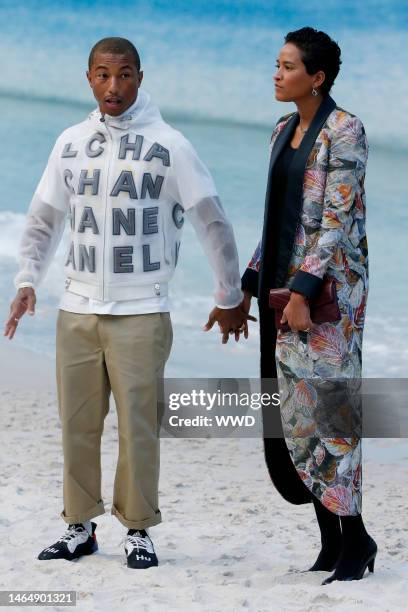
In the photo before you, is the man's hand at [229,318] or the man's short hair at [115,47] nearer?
the man's short hair at [115,47]

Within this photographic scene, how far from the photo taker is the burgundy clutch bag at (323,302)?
364 centimetres

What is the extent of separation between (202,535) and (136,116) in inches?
64.0

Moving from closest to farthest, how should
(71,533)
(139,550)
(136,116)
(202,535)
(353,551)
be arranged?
(353,551) → (136,116) → (139,550) → (71,533) → (202,535)

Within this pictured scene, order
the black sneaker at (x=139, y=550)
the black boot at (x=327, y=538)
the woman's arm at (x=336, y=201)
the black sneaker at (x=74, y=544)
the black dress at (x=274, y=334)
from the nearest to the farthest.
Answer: the woman's arm at (x=336, y=201)
the black dress at (x=274, y=334)
the black boot at (x=327, y=538)
the black sneaker at (x=139, y=550)
the black sneaker at (x=74, y=544)

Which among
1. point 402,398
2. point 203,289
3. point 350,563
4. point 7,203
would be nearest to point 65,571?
point 350,563

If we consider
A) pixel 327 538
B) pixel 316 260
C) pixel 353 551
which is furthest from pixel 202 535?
pixel 316 260

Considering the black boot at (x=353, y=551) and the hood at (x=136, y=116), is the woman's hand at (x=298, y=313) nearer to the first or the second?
the black boot at (x=353, y=551)

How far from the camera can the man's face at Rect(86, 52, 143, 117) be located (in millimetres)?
3836

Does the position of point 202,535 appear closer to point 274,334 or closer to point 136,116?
point 274,334

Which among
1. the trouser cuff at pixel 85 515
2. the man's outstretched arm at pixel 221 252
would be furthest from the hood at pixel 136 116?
the trouser cuff at pixel 85 515

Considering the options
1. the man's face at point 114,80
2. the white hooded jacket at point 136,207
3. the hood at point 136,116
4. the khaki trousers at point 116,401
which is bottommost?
the khaki trousers at point 116,401

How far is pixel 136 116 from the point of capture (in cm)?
393

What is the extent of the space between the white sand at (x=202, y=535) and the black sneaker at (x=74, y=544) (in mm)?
41

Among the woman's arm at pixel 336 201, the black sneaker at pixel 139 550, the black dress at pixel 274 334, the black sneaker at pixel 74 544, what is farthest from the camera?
the black sneaker at pixel 74 544
